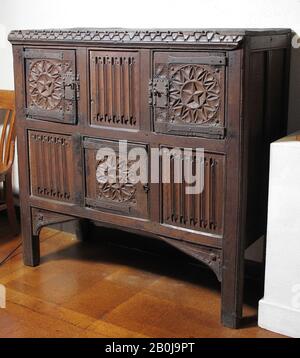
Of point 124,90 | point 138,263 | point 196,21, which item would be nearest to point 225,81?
point 124,90

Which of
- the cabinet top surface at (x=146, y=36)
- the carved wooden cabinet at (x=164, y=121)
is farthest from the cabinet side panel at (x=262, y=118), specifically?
the cabinet top surface at (x=146, y=36)

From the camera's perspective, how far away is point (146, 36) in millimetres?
2328

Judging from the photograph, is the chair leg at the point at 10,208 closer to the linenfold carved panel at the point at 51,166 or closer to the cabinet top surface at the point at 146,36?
the linenfold carved panel at the point at 51,166

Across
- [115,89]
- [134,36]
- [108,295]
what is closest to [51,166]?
[115,89]

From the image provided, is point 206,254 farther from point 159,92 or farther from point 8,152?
point 8,152

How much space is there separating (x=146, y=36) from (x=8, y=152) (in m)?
1.38

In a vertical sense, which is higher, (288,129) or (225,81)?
(225,81)

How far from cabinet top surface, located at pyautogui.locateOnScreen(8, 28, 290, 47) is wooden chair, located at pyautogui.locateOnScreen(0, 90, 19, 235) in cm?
69

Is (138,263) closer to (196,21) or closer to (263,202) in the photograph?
(263,202)

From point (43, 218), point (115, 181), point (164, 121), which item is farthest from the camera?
point (43, 218)

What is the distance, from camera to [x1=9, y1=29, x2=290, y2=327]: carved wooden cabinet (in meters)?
2.23

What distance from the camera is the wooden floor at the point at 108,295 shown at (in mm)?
2381

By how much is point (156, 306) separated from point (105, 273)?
45 centimetres
